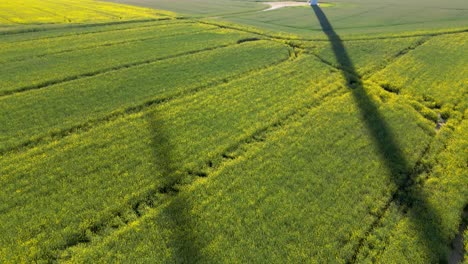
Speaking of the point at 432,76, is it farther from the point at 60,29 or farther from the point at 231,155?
the point at 60,29

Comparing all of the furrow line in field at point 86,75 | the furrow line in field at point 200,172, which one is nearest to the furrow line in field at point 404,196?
the furrow line in field at point 200,172

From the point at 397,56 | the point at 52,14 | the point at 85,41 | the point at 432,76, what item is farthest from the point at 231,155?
the point at 52,14

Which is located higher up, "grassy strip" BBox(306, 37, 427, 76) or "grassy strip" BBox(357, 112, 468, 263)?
"grassy strip" BBox(306, 37, 427, 76)

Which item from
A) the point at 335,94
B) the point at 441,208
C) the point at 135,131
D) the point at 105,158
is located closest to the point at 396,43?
the point at 335,94

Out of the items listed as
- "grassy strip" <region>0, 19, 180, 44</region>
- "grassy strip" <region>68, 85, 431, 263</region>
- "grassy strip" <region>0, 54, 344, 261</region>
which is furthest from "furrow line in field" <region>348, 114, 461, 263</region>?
"grassy strip" <region>0, 19, 180, 44</region>

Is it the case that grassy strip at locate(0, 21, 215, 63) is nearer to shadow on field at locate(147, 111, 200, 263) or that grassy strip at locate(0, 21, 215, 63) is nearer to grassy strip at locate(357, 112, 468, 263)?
shadow on field at locate(147, 111, 200, 263)

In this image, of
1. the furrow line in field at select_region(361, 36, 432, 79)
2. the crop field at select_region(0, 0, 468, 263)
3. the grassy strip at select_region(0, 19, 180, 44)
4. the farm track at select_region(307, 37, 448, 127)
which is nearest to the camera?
the crop field at select_region(0, 0, 468, 263)
